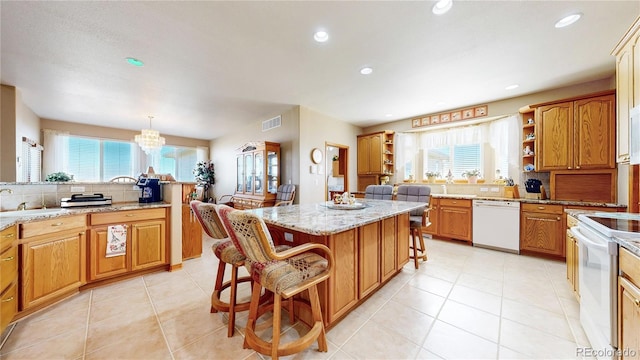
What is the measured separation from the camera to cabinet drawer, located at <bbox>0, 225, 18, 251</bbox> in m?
1.60

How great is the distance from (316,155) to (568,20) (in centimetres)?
365

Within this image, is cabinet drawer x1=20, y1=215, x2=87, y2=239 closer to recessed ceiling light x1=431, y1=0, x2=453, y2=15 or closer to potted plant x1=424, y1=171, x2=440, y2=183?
recessed ceiling light x1=431, y1=0, x2=453, y2=15

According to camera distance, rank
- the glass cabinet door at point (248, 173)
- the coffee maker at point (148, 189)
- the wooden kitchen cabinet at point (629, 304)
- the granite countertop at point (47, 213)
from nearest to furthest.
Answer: the wooden kitchen cabinet at point (629, 304)
the granite countertop at point (47, 213)
the coffee maker at point (148, 189)
the glass cabinet door at point (248, 173)

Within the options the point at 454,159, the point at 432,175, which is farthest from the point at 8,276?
the point at 454,159

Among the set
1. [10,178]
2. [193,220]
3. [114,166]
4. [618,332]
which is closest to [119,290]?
[193,220]

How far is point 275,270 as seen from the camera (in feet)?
4.46

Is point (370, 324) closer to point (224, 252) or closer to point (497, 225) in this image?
point (224, 252)

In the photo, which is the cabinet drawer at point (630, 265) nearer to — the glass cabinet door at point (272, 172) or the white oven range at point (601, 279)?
the white oven range at point (601, 279)

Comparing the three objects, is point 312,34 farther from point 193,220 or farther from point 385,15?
point 193,220

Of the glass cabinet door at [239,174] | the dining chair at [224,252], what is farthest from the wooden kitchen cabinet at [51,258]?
the glass cabinet door at [239,174]

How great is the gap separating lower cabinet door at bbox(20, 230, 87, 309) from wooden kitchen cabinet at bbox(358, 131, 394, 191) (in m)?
5.00

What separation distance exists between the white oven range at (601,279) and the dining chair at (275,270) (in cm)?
157

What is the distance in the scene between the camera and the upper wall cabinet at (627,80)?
1.84 metres

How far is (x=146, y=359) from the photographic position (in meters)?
1.45
